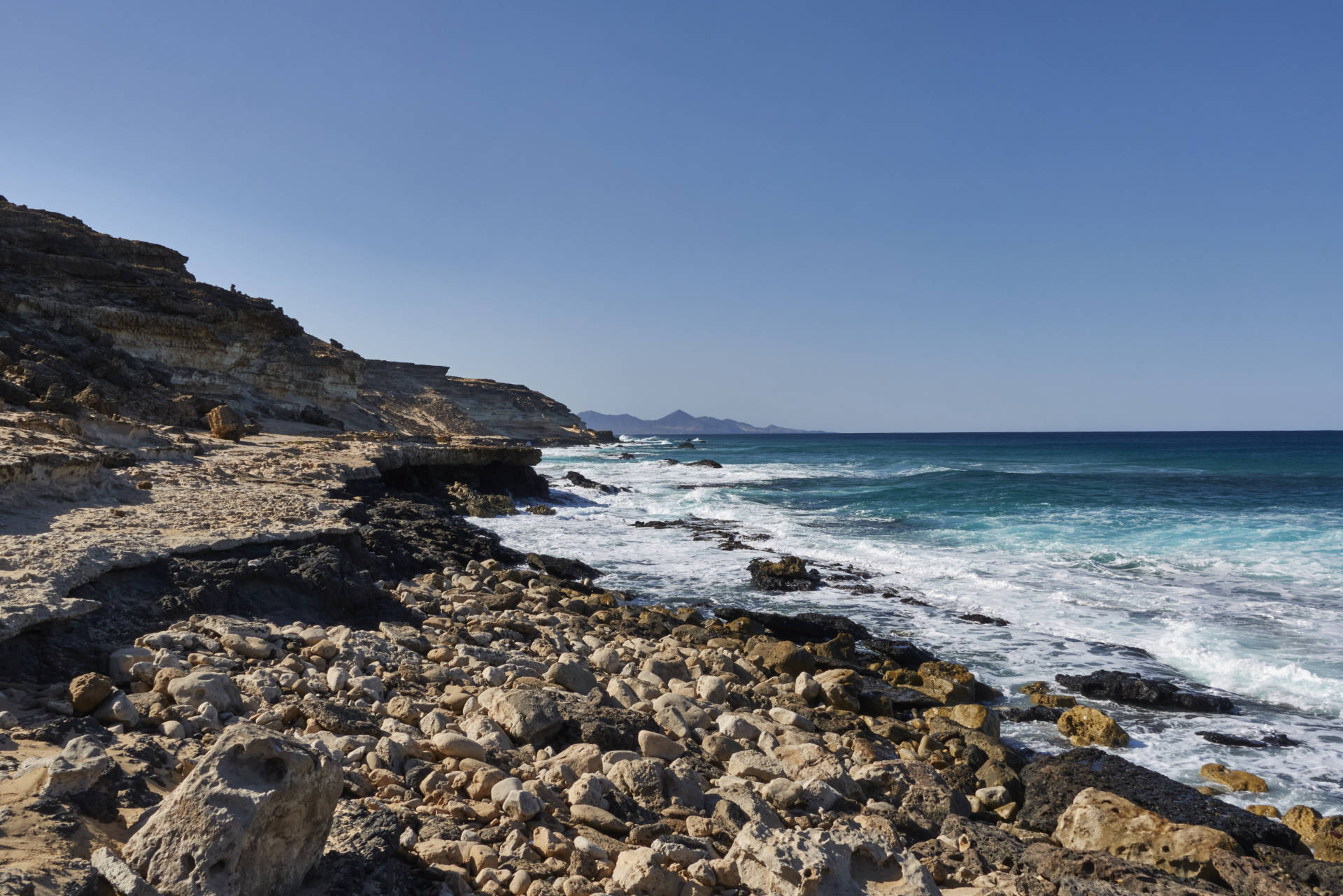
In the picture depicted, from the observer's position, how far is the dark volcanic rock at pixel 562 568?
13.2m

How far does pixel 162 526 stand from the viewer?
27.4 feet

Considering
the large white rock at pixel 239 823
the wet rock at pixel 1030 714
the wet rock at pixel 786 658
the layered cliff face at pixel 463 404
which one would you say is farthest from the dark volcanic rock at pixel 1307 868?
the layered cliff face at pixel 463 404

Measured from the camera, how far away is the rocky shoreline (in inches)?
106

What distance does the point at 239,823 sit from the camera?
8.07 ft

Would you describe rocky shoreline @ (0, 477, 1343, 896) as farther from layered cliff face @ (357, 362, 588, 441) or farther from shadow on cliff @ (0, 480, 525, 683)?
layered cliff face @ (357, 362, 588, 441)

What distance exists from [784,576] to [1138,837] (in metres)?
9.39

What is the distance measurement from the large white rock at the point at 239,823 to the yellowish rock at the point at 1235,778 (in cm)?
725

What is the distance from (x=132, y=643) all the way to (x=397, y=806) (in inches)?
118

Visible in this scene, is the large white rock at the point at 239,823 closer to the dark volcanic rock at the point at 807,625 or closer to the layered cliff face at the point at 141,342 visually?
the dark volcanic rock at the point at 807,625

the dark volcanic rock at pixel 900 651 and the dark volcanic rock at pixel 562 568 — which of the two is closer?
the dark volcanic rock at pixel 900 651

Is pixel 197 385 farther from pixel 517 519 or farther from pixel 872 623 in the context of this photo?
pixel 872 623

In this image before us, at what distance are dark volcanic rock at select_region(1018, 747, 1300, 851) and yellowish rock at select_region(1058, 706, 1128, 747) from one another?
613 millimetres

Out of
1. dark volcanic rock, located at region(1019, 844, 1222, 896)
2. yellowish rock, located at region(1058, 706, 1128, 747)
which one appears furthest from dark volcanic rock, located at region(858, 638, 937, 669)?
dark volcanic rock, located at region(1019, 844, 1222, 896)

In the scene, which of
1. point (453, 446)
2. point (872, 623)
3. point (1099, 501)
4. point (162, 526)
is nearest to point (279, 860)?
point (162, 526)
